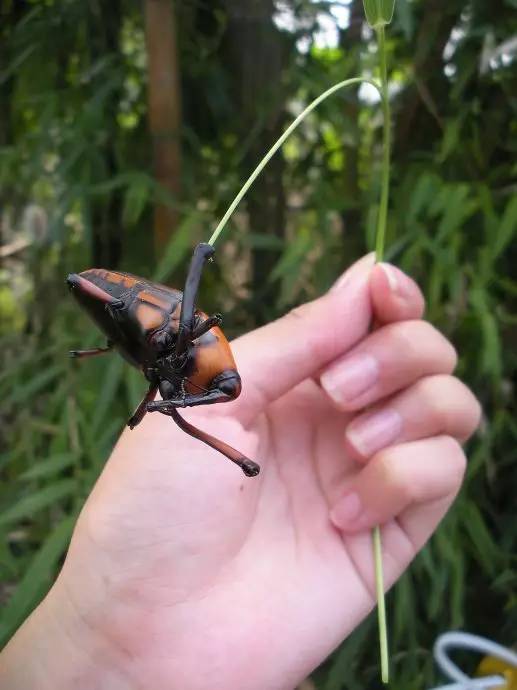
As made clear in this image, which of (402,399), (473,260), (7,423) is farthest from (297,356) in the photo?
(7,423)

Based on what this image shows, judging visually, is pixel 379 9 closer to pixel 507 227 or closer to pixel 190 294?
pixel 190 294

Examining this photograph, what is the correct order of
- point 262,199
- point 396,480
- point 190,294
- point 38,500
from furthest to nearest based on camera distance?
point 262,199, point 38,500, point 396,480, point 190,294

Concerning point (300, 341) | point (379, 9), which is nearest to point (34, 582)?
point (300, 341)

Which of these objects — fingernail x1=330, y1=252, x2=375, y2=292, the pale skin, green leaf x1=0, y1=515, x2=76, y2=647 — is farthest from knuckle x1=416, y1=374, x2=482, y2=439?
green leaf x1=0, y1=515, x2=76, y2=647

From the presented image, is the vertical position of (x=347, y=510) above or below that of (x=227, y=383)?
below

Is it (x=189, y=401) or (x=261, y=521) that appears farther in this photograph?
(x=261, y=521)

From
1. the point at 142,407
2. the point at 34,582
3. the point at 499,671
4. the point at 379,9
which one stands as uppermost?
the point at 379,9
